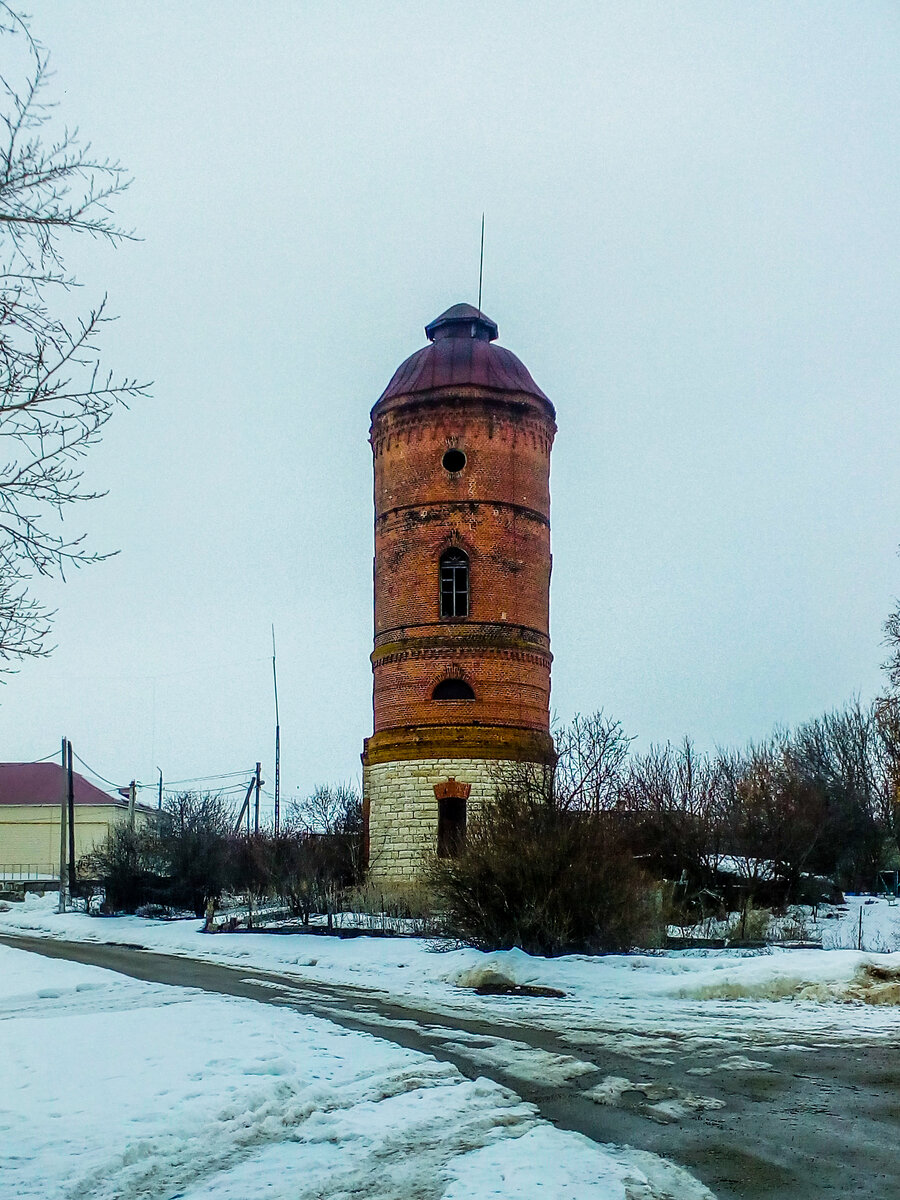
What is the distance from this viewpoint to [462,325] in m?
35.3

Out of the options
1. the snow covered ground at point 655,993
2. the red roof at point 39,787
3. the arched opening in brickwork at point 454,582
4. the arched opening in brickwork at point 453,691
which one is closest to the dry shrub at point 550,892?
the snow covered ground at point 655,993

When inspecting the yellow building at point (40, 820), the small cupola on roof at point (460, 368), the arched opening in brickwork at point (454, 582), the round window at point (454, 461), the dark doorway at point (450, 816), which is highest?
the small cupola on roof at point (460, 368)

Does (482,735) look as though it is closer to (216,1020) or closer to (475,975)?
(475,975)

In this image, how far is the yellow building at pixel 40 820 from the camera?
68.1 metres

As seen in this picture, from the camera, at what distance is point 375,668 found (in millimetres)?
32562

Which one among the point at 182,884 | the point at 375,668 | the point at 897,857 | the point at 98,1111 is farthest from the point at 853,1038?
the point at 897,857

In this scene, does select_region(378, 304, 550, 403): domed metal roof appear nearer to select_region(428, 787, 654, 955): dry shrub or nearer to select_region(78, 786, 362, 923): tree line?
select_region(78, 786, 362, 923): tree line

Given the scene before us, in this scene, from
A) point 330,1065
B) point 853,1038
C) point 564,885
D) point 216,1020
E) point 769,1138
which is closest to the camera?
point 769,1138

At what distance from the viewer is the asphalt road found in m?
5.95

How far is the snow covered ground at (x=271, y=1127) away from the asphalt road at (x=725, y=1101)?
0.29 metres

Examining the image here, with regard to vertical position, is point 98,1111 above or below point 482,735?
below

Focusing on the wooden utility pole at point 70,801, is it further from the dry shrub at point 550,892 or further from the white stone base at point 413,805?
the dry shrub at point 550,892

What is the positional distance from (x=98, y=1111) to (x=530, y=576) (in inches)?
1002

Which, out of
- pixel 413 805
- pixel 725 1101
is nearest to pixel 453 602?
pixel 413 805
